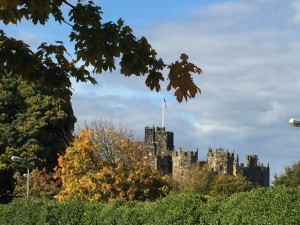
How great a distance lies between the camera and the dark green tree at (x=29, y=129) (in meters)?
66.1

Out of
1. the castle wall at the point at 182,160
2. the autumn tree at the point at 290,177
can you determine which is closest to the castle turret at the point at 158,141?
the castle wall at the point at 182,160

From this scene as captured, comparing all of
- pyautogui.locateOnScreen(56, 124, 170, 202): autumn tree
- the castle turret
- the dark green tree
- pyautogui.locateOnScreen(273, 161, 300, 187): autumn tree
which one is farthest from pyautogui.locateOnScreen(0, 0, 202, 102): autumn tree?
the castle turret

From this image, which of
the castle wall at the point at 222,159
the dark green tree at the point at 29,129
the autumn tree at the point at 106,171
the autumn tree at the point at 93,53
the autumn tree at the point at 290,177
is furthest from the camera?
the castle wall at the point at 222,159

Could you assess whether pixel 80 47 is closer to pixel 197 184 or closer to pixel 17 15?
pixel 17 15

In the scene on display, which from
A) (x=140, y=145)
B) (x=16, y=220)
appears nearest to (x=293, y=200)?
(x=16, y=220)

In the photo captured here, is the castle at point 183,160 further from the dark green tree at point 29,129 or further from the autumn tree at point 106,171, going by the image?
the autumn tree at point 106,171

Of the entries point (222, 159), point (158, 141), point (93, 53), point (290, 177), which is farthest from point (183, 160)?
point (93, 53)

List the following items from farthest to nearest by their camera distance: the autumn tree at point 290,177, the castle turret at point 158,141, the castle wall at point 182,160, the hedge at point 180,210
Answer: the castle turret at point 158,141 < the castle wall at point 182,160 < the autumn tree at point 290,177 < the hedge at point 180,210

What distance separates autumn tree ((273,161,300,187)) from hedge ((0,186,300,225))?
3976 centimetres

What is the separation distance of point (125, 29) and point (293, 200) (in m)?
13.2

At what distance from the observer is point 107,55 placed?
1122 centimetres

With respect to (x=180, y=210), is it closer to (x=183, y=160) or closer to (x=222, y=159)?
(x=183, y=160)

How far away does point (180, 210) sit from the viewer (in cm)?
2797

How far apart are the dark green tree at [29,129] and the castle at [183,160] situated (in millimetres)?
22121
